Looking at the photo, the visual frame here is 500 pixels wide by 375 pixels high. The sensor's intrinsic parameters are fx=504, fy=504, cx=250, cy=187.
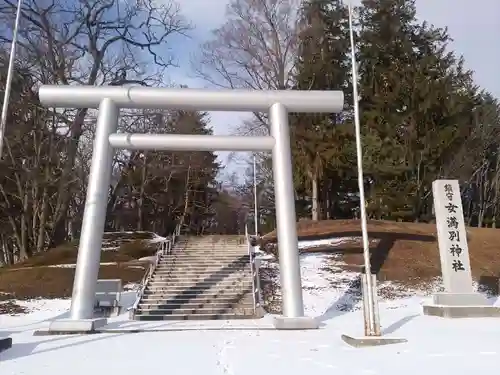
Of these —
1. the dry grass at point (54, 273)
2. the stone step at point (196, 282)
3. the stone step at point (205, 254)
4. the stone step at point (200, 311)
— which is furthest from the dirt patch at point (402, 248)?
the dry grass at point (54, 273)

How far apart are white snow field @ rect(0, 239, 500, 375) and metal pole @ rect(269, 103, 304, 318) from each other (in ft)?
3.31

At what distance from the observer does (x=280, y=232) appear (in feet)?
43.4

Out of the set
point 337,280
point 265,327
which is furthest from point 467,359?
point 337,280

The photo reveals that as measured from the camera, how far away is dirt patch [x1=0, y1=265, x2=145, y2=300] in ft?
57.0

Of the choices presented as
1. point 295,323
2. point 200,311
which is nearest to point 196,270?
point 200,311

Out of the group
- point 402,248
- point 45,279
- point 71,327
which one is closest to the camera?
point 71,327

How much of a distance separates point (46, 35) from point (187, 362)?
21.5 meters

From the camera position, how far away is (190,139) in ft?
46.3

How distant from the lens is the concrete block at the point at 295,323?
12.2m

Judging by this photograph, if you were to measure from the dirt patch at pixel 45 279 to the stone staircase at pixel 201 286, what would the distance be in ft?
4.94

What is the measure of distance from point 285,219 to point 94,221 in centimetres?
494

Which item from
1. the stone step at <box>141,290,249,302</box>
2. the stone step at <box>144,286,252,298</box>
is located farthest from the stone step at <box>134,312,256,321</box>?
the stone step at <box>144,286,252,298</box>

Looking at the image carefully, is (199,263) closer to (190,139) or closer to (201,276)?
(201,276)

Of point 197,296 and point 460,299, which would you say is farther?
point 197,296
